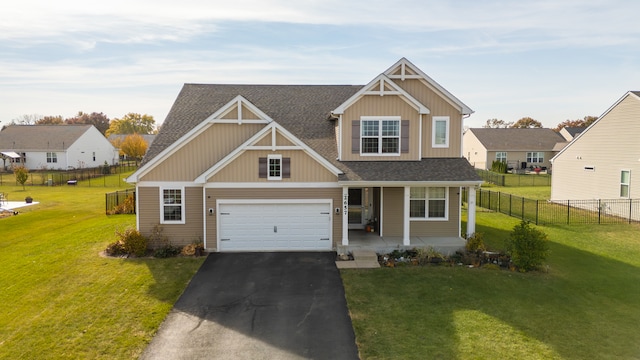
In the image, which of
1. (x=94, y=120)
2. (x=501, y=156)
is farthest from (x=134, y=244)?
(x=94, y=120)

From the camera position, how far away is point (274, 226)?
17.0 m

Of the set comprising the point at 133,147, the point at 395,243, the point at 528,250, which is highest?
the point at 133,147

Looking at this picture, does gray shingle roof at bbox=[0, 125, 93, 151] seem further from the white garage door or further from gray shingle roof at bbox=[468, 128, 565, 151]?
gray shingle roof at bbox=[468, 128, 565, 151]

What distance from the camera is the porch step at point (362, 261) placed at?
48.6ft

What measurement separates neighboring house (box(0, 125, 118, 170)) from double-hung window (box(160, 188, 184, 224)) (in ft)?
152

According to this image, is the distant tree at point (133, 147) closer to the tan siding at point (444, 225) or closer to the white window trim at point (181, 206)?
the white window trim at point (181, 206)

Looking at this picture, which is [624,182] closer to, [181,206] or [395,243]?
[395,243]

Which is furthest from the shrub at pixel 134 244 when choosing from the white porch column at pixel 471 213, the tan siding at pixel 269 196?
the white porch column at pixel 471 213

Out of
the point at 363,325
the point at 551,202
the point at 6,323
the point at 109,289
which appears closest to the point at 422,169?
the point at 363,325

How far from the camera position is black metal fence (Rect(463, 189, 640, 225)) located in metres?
23.2

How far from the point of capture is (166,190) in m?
16.9

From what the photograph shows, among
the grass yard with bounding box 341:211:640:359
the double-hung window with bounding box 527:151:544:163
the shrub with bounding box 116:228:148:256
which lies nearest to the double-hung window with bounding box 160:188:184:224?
the shrub with bounding box 116:228:148:256

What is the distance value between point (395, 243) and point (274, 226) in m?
5.02

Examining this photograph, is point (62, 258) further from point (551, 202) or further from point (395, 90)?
point (551, 202)
